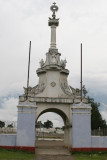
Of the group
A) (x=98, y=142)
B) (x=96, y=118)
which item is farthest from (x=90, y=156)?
(x=96, y=118)

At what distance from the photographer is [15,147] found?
77.9 feet

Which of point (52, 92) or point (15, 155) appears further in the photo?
point (52, 92)

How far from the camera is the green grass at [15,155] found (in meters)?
20.5

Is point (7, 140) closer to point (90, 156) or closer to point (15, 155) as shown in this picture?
point (15, 155)

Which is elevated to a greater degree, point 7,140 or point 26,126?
point 26,126

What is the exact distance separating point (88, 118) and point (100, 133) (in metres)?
2.91

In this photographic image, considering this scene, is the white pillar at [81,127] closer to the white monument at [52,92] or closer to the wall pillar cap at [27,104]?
the white monument at [52,92]

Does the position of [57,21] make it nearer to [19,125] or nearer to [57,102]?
[57,102]

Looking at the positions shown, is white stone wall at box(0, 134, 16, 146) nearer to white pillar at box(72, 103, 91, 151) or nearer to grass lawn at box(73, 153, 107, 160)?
white pillar at box(72, 103, 91, 151)

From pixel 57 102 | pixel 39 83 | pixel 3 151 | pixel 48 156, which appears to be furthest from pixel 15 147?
pixel 39 83

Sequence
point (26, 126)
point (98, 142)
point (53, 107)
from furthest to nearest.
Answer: point (53, 107) → point (98, 142) → point (26, 126)

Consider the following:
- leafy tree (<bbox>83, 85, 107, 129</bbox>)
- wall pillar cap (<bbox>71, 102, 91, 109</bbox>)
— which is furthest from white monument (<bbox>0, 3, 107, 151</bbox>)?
leafy tree (<bbox>83, 85, 107, 129</bbox>)

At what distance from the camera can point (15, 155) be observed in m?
21.5

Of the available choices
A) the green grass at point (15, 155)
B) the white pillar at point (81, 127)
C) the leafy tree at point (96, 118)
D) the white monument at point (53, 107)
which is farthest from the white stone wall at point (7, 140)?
the leafy tree at point (96, 118)
